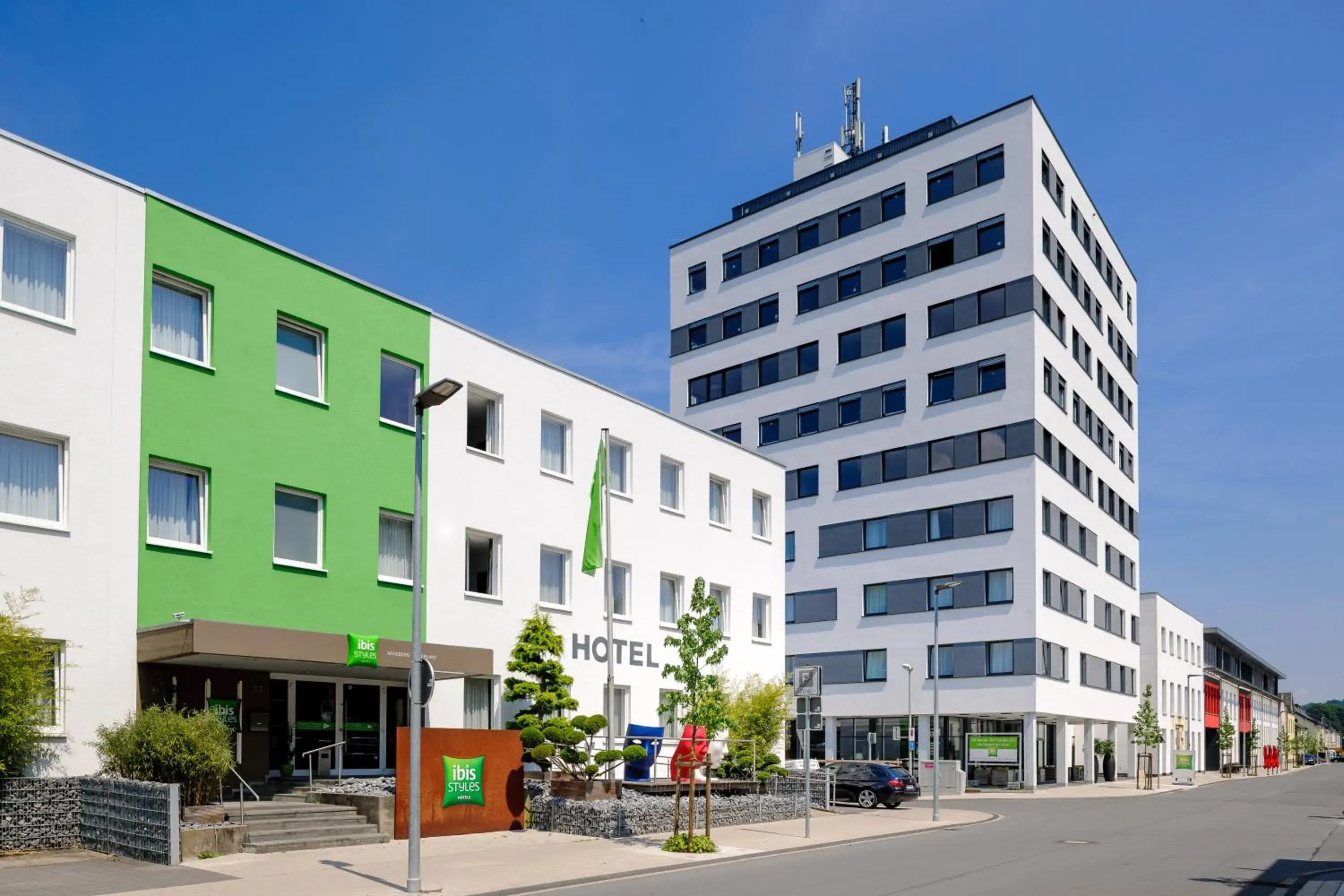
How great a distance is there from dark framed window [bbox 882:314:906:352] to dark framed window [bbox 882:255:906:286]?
1819mm

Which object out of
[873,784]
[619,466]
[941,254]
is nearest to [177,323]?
[619,466]

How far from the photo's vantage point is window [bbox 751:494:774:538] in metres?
41.0

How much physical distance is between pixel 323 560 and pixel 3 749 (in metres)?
7.88

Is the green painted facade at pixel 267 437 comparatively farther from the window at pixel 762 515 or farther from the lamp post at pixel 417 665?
the window at pixel 762 515

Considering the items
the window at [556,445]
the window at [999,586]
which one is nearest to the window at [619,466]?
the window at [556,445]

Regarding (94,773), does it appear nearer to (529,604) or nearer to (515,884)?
(515,884)

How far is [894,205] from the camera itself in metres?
62.8

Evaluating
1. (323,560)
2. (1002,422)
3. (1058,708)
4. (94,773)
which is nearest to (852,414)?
(1002,422)

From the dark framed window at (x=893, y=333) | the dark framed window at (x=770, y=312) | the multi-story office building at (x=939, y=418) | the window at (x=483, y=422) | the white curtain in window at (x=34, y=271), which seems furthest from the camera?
the dark framed window at (x=770, y=312)

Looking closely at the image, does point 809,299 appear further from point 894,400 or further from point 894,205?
point 894,400

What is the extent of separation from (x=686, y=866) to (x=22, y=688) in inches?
409

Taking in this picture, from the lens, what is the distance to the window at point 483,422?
3002 centimetres

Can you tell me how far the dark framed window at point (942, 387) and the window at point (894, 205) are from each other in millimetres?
8259

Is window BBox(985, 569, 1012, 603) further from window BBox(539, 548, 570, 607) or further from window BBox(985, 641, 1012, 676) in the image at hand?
window BBox(539, 548, 570, 607)
